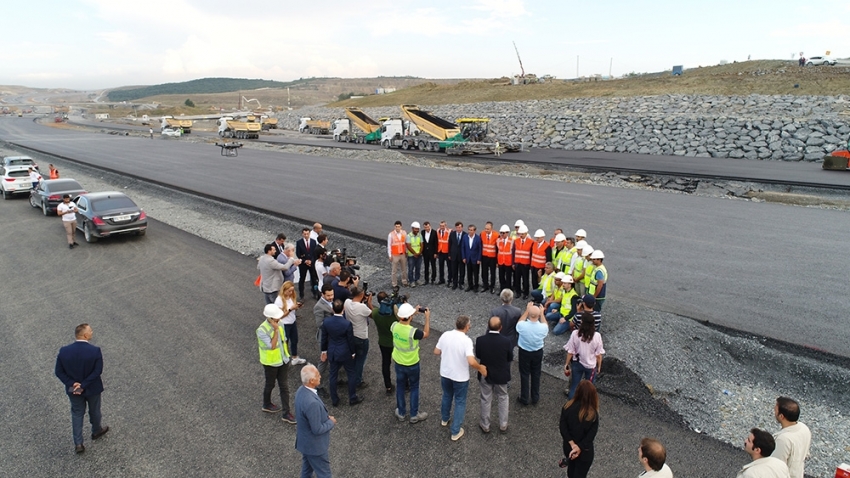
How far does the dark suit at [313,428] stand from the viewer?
501cm

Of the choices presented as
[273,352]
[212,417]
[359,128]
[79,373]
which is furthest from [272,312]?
[359,128]

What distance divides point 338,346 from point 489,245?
5521 mm

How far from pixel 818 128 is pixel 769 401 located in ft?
118

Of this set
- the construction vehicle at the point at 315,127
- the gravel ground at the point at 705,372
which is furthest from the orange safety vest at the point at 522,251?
the construction vehicle at the point at 315,127

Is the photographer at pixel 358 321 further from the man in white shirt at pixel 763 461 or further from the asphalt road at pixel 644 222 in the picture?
the asphalt road at pixel 644 222

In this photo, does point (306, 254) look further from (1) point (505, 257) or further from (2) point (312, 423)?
(2) point (312, 423)

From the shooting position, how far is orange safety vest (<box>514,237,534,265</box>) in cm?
1091

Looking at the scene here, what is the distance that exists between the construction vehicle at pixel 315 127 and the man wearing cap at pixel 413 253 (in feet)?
198

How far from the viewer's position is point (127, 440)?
21.3 ft

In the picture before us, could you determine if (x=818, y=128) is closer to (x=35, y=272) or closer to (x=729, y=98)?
(x=729, y=98)

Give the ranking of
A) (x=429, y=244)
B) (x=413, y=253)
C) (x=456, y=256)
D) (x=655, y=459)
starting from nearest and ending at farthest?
(x=655, y=459) < (x=456, y=256) < (x=413, y=253) < (x=429, y=244)

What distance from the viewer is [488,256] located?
11539mm

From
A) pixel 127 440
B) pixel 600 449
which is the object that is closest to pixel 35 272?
pixel 127 440

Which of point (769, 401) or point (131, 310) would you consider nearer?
point (769, 401)
